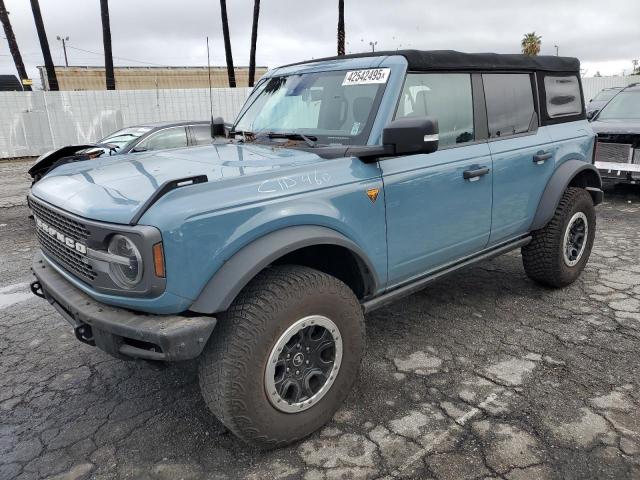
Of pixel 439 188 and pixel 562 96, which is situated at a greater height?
pixel 562 96

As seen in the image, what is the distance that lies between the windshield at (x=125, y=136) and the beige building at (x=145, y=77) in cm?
2390

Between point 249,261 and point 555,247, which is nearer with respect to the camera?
point 249,261

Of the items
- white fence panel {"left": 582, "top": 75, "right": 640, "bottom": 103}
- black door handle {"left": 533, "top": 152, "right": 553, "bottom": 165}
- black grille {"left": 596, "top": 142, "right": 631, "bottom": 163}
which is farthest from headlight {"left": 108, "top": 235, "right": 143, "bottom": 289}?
white fence panel {"left": 582, "top": 75, "right": 640, "bottom": 103}

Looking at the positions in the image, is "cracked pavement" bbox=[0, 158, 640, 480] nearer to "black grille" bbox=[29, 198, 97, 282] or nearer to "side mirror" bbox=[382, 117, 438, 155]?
"black grille" bbox=[29, 198, 97, 282]

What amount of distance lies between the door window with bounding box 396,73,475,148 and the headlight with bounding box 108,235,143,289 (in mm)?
1719

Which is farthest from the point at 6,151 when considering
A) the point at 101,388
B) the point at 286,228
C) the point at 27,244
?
the point at 286,228

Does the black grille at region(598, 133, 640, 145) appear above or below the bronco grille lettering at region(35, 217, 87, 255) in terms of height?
above

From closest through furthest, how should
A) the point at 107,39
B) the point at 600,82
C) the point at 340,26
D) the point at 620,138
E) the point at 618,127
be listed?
the point at 620,138, the point at 618,127, the point at 107,39, the point at 340,26, the point at 600,82

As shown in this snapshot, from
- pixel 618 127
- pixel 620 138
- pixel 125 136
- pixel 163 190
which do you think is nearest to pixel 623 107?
pixel 618 127

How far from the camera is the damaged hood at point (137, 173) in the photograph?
232 cm

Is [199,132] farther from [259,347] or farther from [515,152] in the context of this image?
[259,347]

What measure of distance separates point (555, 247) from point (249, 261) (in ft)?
9.74

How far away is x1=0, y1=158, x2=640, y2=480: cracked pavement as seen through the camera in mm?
2459

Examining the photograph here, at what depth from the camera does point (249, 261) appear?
226 cm
